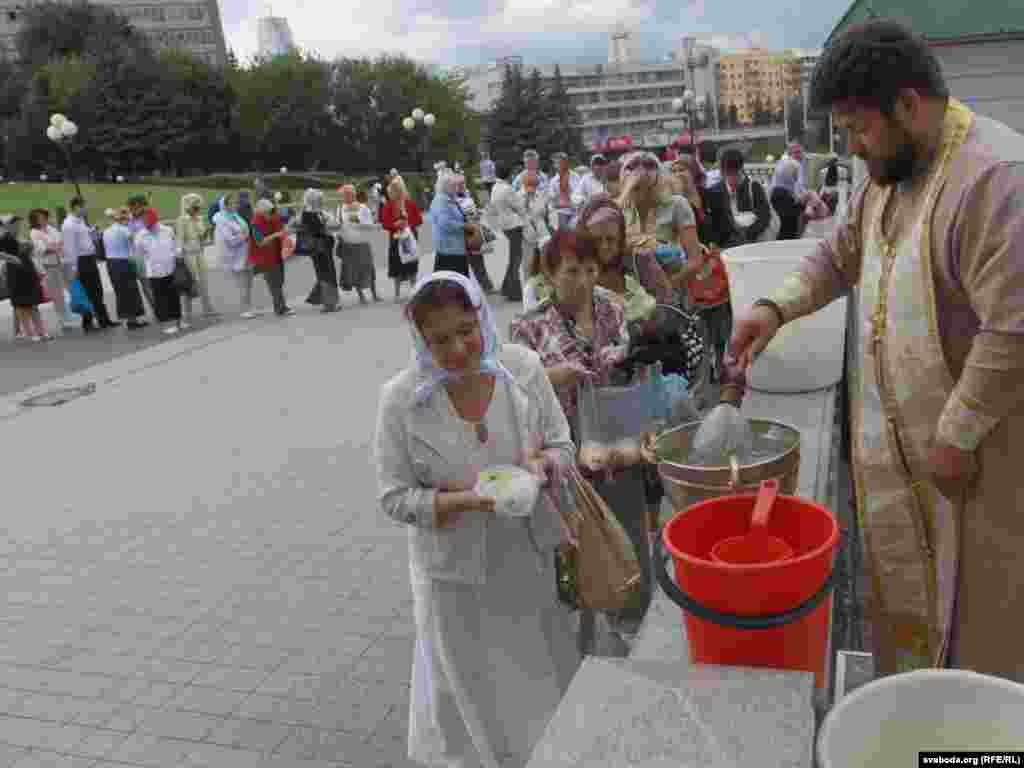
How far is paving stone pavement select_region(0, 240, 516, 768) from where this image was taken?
3.71m

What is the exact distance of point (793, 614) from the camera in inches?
62.6

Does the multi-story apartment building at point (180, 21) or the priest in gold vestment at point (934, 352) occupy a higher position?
the multi-story apartment building at point (180, 21)

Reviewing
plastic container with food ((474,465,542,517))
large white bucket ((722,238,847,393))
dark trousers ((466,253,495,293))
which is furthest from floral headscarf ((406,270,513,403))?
dark trousers ((466,253,495,293))

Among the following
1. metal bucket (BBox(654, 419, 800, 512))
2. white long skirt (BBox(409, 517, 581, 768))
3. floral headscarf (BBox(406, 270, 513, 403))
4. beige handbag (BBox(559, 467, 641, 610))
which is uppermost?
floral headscarf (BBox(406, 270, 513, 403))

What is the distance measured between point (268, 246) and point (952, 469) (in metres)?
12.5

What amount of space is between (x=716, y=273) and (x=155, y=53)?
7348cm

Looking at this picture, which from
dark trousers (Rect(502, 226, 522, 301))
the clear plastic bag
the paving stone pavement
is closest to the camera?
the clear plastic bag

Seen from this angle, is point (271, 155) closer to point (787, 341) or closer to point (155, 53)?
point (155, 53)

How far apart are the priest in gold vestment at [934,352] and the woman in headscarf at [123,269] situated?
13.2 m

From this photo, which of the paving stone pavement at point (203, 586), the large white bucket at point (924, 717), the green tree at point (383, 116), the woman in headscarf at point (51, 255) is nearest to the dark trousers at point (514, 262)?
the paving stone pavement at point (203, 586)

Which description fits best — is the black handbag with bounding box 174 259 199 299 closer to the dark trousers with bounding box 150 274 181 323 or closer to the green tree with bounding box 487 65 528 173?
the dark trousers with bounding box 150 274 181 323

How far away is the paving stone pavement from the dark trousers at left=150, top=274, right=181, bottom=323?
446 cm

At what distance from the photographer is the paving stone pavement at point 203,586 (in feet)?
12.2

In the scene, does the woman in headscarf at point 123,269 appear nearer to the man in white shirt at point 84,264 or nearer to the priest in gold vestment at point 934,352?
the man in white shirt at point 84,264
